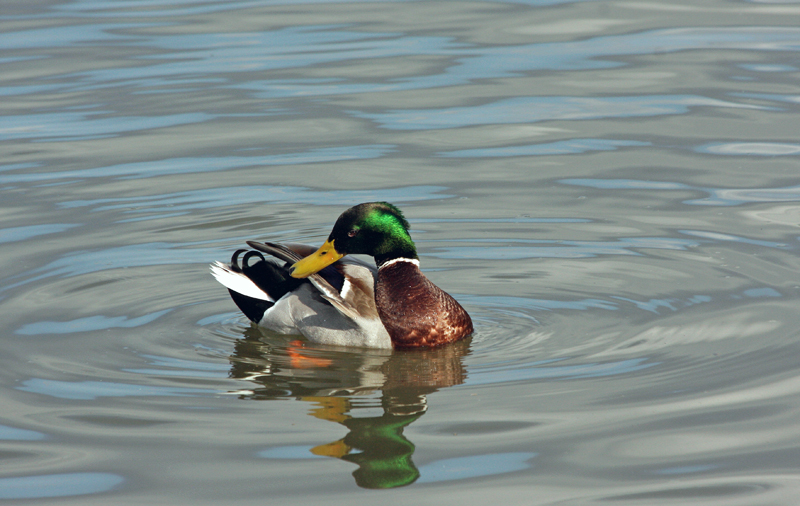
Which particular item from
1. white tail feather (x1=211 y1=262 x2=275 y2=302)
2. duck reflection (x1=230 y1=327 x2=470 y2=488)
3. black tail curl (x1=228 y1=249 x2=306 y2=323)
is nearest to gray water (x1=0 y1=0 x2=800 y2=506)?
duck reflection (x1=230 y1=327 x2=470 y2=488)

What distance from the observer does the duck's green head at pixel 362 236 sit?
296 inches

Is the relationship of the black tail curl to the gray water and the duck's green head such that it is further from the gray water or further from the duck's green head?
the duck's green head

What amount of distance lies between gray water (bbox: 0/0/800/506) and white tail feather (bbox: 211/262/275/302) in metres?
0.33

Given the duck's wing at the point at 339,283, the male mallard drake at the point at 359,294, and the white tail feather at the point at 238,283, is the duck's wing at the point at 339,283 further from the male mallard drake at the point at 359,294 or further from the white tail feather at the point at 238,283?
the white tail feather at the point at 238,283

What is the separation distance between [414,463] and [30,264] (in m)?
4.91

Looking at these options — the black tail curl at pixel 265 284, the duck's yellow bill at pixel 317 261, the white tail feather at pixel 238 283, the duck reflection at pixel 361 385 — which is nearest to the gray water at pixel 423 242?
the duck reflection at pixel 361 385

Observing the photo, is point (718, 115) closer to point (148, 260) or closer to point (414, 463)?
point (148, 260)

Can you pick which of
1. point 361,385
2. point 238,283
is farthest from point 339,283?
point 361,385

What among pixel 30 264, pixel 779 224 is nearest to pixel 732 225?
pixel 779 224

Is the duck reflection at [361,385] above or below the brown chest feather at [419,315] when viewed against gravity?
below

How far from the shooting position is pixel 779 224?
940 cm

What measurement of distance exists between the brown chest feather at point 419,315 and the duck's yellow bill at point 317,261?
44 cm

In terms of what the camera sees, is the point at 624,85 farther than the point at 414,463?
Yes

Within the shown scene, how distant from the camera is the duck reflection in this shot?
A: 5529 mm
